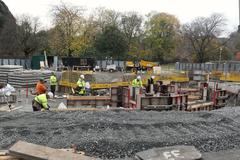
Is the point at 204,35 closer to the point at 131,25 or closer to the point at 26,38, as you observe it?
the point at 131,25

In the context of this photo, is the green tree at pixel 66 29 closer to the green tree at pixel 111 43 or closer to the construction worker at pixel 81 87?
the green tree at pixel 111 43

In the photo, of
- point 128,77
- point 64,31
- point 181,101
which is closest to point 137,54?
point 64,31

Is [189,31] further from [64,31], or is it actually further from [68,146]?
[68,146]

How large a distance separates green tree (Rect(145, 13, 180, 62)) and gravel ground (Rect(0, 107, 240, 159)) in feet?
167

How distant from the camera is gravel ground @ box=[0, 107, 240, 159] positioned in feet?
23.6

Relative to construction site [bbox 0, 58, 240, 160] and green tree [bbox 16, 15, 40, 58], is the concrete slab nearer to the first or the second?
construction site [bbox 0, 58, 240, 160]

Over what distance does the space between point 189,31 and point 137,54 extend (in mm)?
10706

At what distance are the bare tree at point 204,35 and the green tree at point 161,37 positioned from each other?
3.84 meters

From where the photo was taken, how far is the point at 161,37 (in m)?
61.6

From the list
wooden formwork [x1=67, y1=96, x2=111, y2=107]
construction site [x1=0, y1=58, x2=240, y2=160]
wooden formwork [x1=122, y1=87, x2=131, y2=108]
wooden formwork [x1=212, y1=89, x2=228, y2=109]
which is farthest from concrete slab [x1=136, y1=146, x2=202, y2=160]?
wooden formwork [x1=212, y1=89, x2=228, y2=109]

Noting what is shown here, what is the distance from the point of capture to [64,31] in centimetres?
4909

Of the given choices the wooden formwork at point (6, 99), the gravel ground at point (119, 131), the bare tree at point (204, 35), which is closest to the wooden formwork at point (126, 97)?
the gravel ground at point (119, 131)

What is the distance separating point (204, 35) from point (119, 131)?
172ft

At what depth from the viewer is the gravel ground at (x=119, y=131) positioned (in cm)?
720
